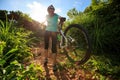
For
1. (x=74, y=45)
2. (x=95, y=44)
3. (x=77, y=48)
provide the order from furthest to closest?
(x=95, y=44)
(x=77, y=48)
(x=74, y=45)

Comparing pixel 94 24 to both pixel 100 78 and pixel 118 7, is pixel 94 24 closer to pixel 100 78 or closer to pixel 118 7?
pixel 118 7

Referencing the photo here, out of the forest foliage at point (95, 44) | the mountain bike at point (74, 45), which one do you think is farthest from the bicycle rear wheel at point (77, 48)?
the forest foliage at point (95, 44)

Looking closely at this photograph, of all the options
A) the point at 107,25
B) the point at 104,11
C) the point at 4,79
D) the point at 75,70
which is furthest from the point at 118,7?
the point at 4,79

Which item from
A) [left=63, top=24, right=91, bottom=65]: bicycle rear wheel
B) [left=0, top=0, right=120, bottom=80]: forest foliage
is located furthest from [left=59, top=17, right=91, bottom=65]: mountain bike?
[left=0, top=0, right=120, bottom=80]: forest foliage

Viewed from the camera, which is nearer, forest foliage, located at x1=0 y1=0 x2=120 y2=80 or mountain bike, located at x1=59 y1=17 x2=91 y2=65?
forest foliage, located at x1=0 y1=0 x2=120 y2=80

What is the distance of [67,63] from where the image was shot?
593cm

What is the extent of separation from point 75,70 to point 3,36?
220 centimetres

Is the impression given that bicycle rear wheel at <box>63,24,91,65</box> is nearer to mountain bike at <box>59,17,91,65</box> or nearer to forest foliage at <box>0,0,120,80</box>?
mountain bike at <box>59,17,91,65</box>

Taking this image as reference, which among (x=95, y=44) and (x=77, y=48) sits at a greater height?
(x=95, y=44)

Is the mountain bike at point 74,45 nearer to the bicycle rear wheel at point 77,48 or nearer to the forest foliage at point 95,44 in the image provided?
the bicycle rear wheel at point 77,48

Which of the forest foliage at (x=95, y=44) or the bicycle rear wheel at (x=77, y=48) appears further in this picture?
the bicycle rear wheel at (x=77, y=48)

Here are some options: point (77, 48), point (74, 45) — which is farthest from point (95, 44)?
point (74, 45)

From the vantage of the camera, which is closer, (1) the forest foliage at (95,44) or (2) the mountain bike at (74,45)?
(1) the forest foliage at (95,44)

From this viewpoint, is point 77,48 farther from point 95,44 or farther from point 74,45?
point 95,44
